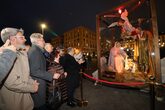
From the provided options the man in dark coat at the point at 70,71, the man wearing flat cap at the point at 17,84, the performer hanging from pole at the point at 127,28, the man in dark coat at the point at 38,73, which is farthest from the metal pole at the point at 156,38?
the man wearing flat cap at the point at 17,84

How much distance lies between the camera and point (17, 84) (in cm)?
257

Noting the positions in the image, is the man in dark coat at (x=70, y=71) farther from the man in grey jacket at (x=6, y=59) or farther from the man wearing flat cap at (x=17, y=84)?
the man in grey jacket at (x=6, y=59)

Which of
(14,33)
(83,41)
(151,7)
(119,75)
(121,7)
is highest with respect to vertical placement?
(83,41)

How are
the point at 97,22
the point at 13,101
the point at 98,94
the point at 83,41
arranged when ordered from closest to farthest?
the point at 13,101
the point at 98,94
the point at 97,22
the point at 83,41

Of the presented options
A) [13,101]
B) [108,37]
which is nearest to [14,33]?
[13,101]

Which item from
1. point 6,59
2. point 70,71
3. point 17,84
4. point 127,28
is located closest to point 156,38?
point 127,28

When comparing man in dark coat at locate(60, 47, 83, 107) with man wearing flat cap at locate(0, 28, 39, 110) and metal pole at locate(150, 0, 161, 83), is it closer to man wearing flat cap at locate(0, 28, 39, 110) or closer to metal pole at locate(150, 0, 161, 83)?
man wearing flat cap at locate(0, 28, 39, 110)

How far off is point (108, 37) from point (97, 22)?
159cm

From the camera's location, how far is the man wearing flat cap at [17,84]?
2541 millimetres

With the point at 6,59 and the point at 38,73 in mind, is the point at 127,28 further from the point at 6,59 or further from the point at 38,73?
the point at 6,59

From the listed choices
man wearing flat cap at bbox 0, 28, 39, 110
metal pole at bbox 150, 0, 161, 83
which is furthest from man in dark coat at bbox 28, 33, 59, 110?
metal pole at bbox 150, 0, 161, 83

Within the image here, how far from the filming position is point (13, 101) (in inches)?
102

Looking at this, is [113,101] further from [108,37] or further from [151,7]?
[108,37]

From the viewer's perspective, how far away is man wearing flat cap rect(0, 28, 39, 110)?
254 centimetres
